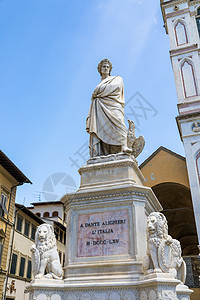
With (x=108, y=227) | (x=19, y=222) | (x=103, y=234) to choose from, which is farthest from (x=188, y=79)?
(x=19, y=222)

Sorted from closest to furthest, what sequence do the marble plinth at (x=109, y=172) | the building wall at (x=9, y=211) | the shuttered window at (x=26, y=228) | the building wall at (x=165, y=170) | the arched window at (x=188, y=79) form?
the marble plinth at (x=109, y=172) → the arched window at (x=188, y=79) → the building wall at (x=165, y=170) → the building wall at (x=9, y=211) → the shuttered window at (x=26, y=228)

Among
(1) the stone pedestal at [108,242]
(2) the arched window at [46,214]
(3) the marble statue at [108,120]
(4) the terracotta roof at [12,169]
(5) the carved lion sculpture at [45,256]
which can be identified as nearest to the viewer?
(1) the stone pedestal at [108,242]

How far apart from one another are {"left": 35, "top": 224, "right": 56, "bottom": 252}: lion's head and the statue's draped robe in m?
2.53

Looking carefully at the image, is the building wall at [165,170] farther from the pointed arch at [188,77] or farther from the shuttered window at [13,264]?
the shuttered window at [13,264]

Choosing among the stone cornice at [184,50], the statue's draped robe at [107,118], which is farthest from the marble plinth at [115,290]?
the stone cornice at [184,50]

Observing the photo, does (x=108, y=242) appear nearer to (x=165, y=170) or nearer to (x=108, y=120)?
(x=108, y=120)

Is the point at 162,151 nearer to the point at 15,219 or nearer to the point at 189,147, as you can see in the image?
the point at 189,147

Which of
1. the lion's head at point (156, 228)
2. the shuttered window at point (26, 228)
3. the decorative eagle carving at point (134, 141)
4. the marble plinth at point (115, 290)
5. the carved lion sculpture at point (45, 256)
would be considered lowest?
the marble plinth at point (115, 290)

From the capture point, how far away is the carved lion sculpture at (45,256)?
578 centimetres

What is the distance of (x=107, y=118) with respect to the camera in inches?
317

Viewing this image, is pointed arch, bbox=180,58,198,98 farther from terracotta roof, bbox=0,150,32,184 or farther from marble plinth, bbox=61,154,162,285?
terracotta roof, bbox=0,150,32,184

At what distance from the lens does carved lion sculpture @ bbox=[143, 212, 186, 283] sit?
17.5ft

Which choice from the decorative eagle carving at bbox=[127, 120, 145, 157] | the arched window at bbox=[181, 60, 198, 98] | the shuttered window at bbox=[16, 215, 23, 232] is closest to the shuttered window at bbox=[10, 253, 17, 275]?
the shuttered window at bbox=[16, 215, 23, 232]

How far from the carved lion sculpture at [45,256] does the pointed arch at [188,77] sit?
12.0 m
